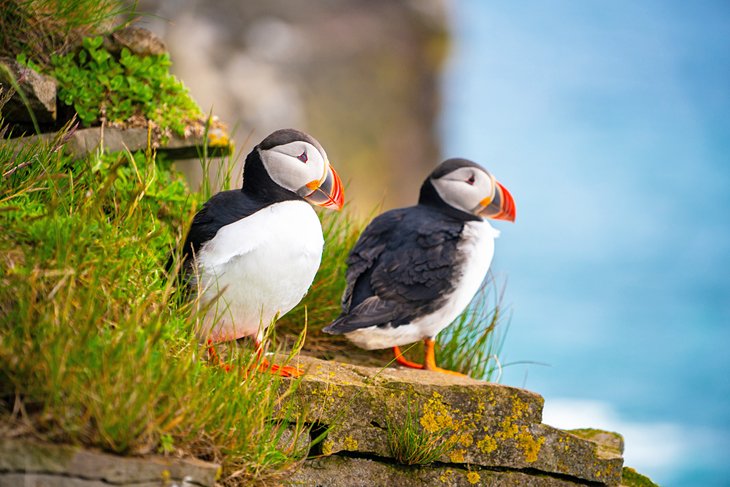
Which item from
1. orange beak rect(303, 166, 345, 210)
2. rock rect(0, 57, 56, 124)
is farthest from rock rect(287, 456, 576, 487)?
rock rect(0, 57, 56, 124)

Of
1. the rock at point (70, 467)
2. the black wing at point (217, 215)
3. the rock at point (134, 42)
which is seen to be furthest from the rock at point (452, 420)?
the rock at point (134, 42)

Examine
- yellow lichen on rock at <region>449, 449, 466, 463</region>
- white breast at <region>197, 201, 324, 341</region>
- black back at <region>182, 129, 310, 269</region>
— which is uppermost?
black back at <region>182, 129, 310, 269</region>

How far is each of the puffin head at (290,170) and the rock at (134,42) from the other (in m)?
1.93

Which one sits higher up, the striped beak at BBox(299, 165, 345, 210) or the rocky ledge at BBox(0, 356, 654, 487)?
the striped beak at BBox(299, 165, 345, 210)

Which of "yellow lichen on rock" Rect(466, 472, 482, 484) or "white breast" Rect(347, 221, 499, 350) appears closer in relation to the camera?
"yellow lichen on rock" Rect(466, 472, 482, 484)

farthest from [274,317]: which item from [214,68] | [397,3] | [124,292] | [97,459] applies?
[397,3]

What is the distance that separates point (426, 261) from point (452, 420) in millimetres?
857

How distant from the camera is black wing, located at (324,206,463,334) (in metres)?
4.36

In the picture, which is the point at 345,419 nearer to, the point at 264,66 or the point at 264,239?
the point at 264,239

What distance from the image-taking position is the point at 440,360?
18.0 ft

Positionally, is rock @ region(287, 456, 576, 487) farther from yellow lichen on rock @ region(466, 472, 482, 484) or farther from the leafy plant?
the leafy plant

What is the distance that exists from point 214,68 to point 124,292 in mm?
8549

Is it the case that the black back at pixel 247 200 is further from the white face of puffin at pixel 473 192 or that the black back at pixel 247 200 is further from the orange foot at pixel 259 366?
the white face of puffin at pixel 473 192

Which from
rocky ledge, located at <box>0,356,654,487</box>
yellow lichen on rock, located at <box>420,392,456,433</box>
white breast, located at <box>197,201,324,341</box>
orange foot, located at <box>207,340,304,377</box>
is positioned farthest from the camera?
yellow lichen on rock, located at <box>420,392,456,433</box>
